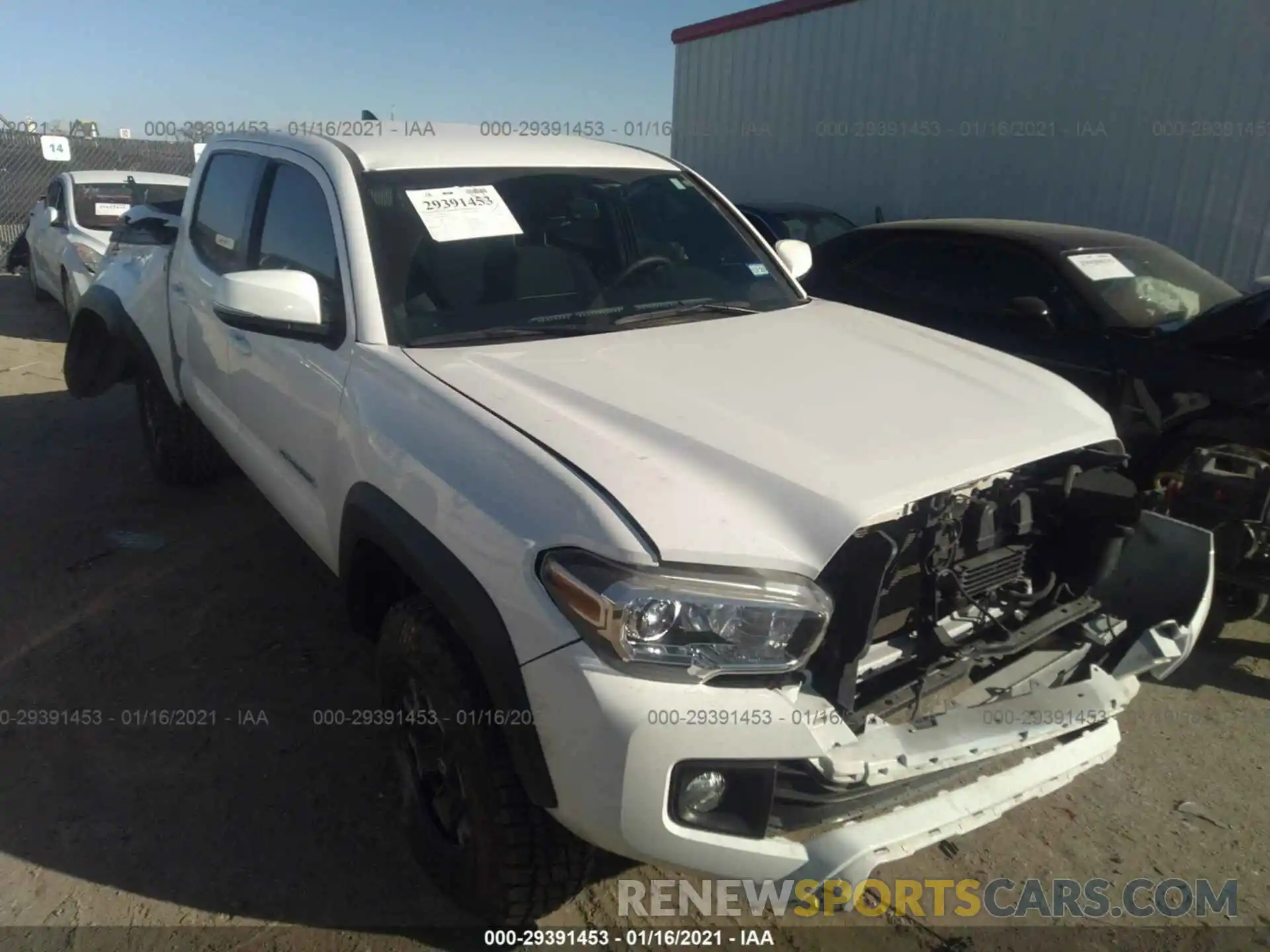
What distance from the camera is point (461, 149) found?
318cm

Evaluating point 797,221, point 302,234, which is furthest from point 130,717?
point 797,221

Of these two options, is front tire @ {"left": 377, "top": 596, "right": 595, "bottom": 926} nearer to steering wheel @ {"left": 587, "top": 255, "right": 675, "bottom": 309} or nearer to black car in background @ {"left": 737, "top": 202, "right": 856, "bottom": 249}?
steering wheel @ {"left": 587, "top": 255, "right": 675, "bottom": 309}

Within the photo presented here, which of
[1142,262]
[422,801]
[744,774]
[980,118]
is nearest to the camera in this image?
[744,774]

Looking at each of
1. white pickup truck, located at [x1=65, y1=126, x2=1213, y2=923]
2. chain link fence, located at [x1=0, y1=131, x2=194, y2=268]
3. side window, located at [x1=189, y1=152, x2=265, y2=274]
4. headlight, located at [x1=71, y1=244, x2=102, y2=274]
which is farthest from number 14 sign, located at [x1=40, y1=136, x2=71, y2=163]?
white pickup truck, located at [x1=65, y1=126, x2=1213, y2=923]

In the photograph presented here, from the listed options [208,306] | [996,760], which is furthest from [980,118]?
[996,760]

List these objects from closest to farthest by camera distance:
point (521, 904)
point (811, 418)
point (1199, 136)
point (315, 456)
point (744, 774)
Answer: point (744, 774)
point (521, 904)
point (811, 418)
point (315, 456)
point (1199, 136)

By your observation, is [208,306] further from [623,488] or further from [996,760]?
[996,760]

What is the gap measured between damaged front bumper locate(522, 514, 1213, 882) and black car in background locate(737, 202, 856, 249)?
7016mm

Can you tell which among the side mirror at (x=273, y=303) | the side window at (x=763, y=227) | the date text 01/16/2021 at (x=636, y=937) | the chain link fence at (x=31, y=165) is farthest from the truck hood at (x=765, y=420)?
the chain link fence at (x=31, y=165)

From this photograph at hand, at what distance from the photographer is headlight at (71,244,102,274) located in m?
8.56

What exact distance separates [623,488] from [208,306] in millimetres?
2567

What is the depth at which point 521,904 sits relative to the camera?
2129 millimetres

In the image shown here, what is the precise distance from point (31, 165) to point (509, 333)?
1586 centimetres

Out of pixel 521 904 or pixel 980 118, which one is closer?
pixel 521 904
